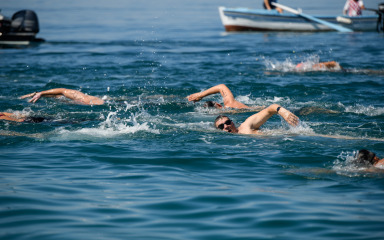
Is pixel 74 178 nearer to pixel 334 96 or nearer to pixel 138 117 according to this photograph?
pixel 138 117

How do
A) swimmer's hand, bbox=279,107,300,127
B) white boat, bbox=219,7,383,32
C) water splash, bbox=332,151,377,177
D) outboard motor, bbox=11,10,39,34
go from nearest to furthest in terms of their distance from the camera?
water splash, bbox=332,151,377,177
swimmer's hand, bbox=279,107,300,127
outboard motor, bbox=11,10,39,34
white boat, bbox=219,7,383,32

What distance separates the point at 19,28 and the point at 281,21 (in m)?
14.6

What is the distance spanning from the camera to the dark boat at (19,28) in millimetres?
24328

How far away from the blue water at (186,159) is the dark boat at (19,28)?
20.1ft

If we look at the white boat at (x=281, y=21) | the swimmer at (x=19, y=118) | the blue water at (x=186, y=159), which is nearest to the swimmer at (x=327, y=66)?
the blue water at (x=186, y=159)

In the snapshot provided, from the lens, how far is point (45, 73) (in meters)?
18.2

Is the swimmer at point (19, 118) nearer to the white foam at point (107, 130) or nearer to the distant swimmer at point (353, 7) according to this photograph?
the white foam at point (107, 130)

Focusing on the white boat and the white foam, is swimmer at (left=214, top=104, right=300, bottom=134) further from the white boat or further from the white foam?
the white boat

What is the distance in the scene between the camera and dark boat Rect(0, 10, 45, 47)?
79.8 ft

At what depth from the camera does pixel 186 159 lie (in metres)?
8.22

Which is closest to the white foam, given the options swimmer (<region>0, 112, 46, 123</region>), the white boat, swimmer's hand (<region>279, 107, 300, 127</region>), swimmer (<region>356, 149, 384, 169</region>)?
swimmer (<region>0, 112, 46, 123</region>)

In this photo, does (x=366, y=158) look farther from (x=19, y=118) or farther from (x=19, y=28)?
(x=19, y=28)

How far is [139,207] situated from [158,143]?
3.17 m

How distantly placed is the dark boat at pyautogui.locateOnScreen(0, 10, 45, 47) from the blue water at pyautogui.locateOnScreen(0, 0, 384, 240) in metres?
6.14
